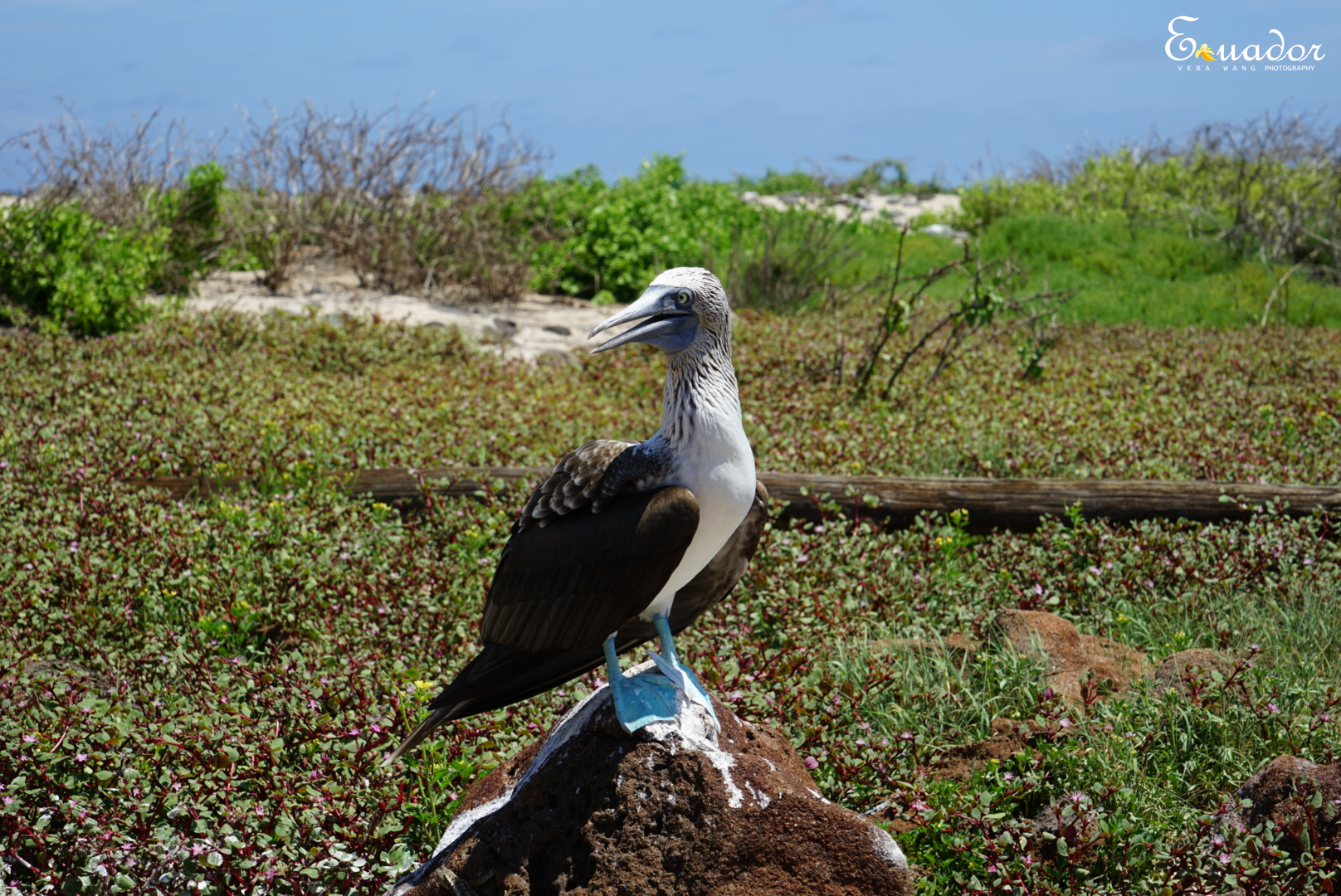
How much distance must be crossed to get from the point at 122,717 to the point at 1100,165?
77.8 feet

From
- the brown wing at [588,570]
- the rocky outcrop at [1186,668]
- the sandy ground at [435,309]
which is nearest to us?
the brown wing at [588,570]

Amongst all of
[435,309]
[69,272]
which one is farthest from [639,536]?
[435,309]

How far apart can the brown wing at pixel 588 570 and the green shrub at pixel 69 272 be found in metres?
9.34

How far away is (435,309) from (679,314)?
36.4ft

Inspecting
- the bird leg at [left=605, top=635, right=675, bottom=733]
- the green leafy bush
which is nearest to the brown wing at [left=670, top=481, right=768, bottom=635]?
the bird leg at [left=605, top=635, right=675, bottom=733]

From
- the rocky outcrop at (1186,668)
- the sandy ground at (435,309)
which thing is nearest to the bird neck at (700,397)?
the rocky outcrop at (1186,668)

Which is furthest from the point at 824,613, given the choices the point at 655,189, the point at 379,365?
the point at 655,189

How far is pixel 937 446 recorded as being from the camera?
7.43 metres

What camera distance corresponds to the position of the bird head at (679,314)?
269 cm

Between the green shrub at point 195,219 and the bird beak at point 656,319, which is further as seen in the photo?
the green shrub at point 195,219

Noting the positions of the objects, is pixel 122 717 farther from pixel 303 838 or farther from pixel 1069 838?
pixel 1069 838

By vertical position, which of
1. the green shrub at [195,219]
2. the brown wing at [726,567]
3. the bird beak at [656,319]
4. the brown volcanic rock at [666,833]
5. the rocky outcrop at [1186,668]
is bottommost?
the rocky outcrop at [1186,668]

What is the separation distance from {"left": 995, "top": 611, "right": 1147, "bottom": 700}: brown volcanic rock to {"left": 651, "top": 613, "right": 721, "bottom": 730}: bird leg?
1.85m

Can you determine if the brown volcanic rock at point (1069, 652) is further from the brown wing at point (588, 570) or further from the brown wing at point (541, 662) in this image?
the brown wing at point (588, 570)
